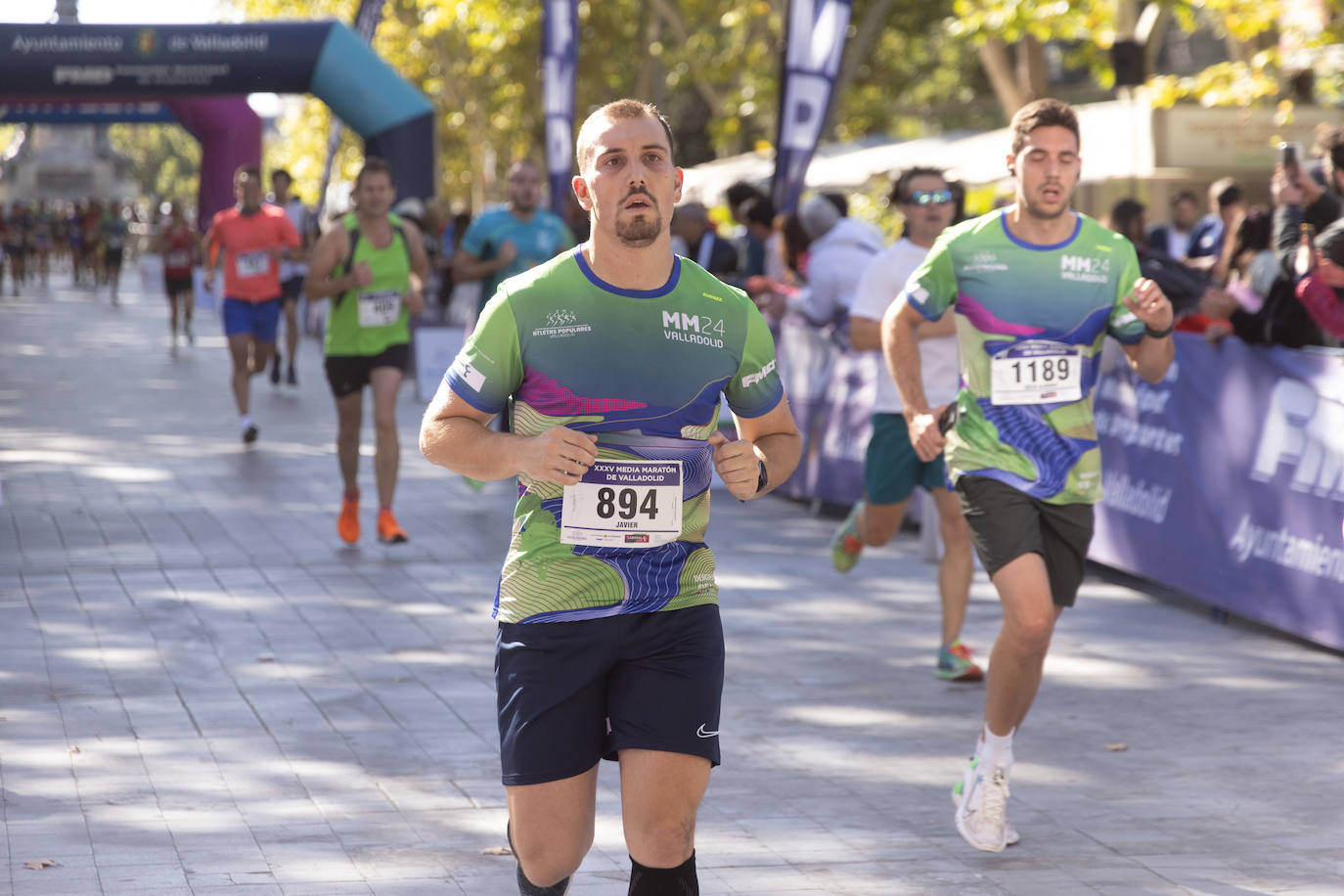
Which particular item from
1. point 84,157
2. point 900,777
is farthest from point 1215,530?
point 84,157

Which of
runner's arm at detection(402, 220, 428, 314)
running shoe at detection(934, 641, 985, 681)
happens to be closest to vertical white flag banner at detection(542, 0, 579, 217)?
runner's arm at detection(402, 220, 428, 314)

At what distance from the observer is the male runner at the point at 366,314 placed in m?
9.73

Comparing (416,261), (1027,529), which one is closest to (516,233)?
(416,261)

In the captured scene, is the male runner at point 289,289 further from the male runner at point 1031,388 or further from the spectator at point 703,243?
the male runner at point 1031,388

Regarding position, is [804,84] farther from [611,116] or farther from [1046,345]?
[611,116]

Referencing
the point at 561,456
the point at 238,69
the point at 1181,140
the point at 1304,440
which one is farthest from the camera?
the point at 238,69

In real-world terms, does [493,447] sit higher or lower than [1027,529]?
higher

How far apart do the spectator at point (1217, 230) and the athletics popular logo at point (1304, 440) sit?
10.1 ft

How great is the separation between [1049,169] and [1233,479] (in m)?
3.56

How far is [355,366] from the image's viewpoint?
32.3ft

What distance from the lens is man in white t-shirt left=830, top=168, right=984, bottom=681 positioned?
7.14 m

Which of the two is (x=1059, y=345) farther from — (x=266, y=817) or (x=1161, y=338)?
(x=266, y=817)

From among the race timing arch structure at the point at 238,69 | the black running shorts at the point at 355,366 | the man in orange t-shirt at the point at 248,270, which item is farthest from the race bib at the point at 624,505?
the race timing arch structure at the point at 238,69

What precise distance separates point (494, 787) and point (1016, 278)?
6.98 ft
